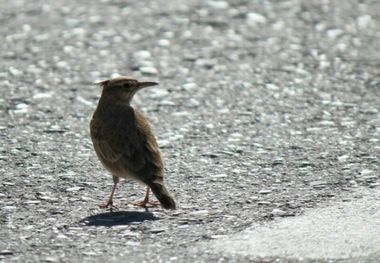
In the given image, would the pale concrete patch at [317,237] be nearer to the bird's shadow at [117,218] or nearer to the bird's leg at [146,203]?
the bird's shadow at [117,218]

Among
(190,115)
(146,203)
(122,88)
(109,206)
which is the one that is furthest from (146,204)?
(190,115)

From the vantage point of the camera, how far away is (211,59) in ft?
43.3

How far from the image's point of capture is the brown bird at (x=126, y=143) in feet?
25.7

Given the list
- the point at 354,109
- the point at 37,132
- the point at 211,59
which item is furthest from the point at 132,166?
the point at 211,59

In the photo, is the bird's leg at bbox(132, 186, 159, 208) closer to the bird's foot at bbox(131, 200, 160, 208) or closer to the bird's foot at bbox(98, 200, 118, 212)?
the bird's foot at bbox(131, 200, 160, 208)

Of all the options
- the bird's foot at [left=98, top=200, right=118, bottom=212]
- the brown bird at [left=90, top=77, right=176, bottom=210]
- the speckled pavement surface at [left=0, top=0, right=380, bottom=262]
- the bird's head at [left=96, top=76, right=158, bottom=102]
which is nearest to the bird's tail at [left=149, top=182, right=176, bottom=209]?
the brown bird at [left=90, top=77, right=176, bottom=210]

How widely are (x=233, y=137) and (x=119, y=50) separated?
388cm

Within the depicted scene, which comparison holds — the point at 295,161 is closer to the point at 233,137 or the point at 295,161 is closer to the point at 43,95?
the point at 233,137

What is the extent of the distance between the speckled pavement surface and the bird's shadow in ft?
A: 0.07

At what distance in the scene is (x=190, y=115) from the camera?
35.9 feet

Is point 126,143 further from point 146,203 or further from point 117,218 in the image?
point 117,218

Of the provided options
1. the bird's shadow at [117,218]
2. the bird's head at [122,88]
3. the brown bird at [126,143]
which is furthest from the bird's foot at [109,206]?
the bird's head at [122,88]

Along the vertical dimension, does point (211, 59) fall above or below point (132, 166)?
below

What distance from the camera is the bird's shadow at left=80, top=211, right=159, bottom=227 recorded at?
25.2 feet
